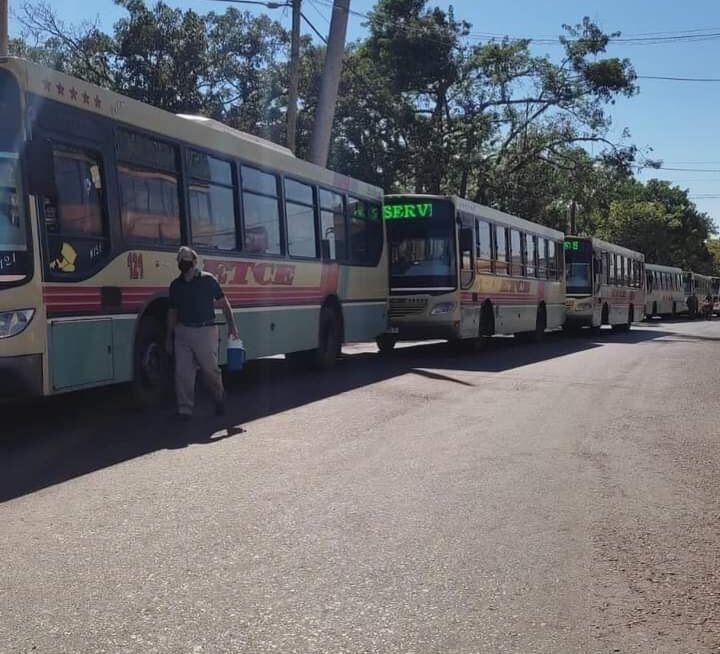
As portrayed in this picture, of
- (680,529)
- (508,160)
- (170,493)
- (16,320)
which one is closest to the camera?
(680,529)

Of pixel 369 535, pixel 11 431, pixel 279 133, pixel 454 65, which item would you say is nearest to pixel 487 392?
pixel 11 431

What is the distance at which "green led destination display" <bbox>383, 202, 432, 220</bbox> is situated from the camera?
16.9 meters

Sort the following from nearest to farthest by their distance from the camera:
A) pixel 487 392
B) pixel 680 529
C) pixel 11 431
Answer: pixel 680 529 → pixel 11 431 → pixel 487 392

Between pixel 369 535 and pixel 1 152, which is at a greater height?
pixel 1 152

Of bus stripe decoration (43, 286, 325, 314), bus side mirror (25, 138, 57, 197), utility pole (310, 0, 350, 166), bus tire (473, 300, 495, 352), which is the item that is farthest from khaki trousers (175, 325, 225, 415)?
utility pole (310, 0, 350, 166)

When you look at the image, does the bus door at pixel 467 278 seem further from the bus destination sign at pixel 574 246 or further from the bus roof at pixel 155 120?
the bus destination sign at pixel 574 246

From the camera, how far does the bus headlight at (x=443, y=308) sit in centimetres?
1663

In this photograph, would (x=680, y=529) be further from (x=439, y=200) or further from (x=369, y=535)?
(x=439, y=200)

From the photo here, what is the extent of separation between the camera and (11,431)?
824 cm

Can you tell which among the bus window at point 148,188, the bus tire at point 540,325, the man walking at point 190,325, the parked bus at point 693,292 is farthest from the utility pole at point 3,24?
the parked bus at point 693,292

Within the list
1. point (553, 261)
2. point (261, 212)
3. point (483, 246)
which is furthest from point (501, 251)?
point (261, 212)

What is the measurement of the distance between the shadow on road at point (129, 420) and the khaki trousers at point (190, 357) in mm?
290

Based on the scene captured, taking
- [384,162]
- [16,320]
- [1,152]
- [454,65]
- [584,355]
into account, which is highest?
[454,65]

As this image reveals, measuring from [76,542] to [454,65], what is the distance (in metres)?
28.6
